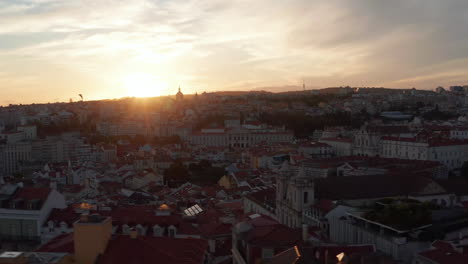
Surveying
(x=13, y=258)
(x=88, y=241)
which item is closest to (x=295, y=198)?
(x=88, y=241)

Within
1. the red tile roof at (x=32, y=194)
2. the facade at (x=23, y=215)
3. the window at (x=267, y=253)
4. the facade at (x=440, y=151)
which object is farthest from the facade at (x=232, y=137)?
the window at (x=267, y=253)

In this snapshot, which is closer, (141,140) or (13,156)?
(13,156)

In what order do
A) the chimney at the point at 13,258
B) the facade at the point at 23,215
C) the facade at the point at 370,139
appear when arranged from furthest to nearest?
the facade at the point at 370,139 < the facade at the point at 23,215 < the chimney at the point at 13,258

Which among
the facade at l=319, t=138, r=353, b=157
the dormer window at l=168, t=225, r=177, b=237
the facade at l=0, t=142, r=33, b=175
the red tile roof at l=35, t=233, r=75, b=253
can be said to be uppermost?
the red tile roof at l=35, t=233, r=75, b=253

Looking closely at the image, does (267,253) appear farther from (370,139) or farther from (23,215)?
(370,139)

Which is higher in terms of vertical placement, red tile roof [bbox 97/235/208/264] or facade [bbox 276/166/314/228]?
red tile roof [bbox 97/235/208/264]

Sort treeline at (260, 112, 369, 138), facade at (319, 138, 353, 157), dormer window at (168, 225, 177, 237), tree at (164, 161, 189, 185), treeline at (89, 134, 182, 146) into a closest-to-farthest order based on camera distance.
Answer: dormer window at (168, 225, 177, 237), tree at (164, 161, 189, 185), facade at (319, 138, 353, 157), treeline at (89, 134, 182, 146), treeline at (260, 112, 369, 138)

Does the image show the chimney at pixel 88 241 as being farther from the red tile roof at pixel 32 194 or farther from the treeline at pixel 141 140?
the treeline at pixel 141 140

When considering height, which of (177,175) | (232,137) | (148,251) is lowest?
(177,175)

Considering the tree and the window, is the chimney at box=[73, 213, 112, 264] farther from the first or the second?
the tree

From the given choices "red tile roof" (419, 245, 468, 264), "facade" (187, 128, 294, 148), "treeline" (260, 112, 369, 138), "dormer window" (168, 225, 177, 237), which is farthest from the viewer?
"treeline" (260, 112, 369, 138)

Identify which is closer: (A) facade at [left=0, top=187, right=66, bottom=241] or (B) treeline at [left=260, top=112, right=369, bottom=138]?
(A) facade at [left=0, top=187, right=66, bottom=241]

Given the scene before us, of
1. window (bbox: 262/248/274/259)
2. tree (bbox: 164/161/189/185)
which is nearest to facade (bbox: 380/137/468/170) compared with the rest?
tree (bbox: 164/161/189/185)
